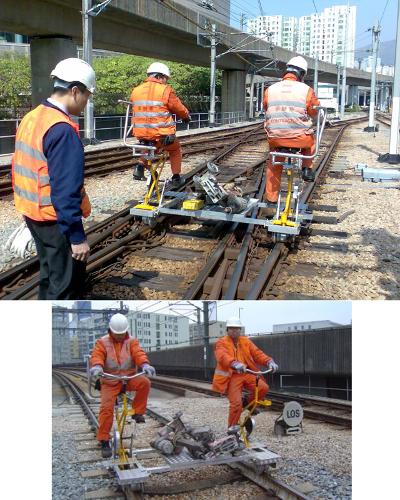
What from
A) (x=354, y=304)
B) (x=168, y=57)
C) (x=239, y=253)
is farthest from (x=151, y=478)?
(x=168, y=57)

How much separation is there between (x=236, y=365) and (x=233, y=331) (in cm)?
25

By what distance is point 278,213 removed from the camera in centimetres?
660

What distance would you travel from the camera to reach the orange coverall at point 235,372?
3670mm

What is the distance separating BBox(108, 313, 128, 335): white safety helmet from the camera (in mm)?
3385

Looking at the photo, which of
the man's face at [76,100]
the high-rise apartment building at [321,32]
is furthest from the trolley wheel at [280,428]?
the high-rise apartment building at [321,32]

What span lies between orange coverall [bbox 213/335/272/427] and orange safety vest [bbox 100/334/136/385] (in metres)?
0.53

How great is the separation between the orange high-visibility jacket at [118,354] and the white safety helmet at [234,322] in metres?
0.51

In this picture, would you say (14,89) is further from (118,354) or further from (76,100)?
(118,354)

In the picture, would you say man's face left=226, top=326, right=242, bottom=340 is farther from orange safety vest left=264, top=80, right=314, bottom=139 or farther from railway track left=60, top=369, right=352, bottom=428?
orange safety vest left=264, top=80, right=314, bottom=139

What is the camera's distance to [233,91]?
4738 centimetres

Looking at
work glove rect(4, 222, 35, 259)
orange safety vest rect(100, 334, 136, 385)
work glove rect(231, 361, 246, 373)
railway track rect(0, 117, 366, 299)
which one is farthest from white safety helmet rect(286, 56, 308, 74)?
orange safety vest rect(100, 334, 136, 385)

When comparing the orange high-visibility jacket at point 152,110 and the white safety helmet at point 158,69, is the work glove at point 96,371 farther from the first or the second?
the white safety helmet at point 158,69

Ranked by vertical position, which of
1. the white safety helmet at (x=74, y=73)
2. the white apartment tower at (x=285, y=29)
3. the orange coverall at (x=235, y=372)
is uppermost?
the white apartment tower at (x=285, y=29)

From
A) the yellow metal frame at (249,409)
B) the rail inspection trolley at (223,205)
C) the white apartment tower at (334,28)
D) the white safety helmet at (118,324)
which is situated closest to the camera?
the white safety helmet at (118,324)
